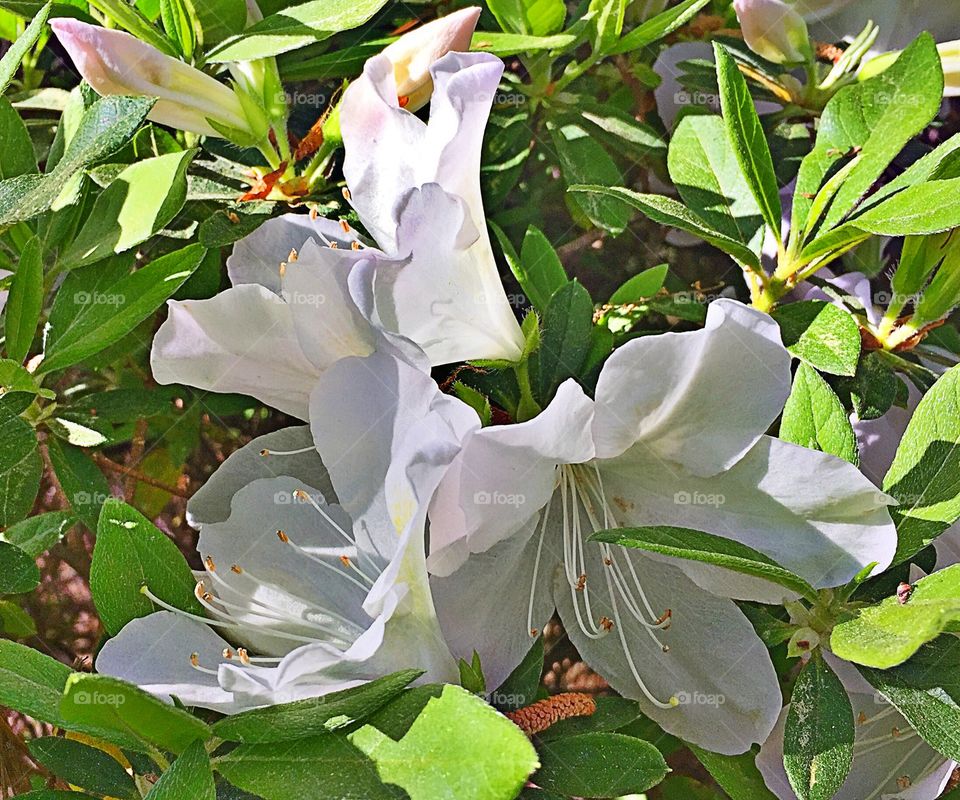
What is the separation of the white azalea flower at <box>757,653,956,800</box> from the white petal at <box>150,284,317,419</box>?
1.69 feet

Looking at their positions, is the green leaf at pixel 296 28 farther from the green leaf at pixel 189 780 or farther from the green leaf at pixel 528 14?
the green leaf at pixel 189 780

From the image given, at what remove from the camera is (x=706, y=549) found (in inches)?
26.3

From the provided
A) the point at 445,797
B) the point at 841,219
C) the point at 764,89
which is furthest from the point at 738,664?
the point at 764,89

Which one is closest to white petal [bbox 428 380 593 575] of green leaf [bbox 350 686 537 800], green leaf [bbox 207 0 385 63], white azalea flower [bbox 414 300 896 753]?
white azalea flower [bbox 414 300 896 753]

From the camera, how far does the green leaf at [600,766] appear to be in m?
0.73

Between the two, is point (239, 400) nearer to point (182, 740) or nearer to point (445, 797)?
point (182, 740)

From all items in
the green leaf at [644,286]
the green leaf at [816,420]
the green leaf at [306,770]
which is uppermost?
the green leaf at [816,420]

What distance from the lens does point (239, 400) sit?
1.16 meters

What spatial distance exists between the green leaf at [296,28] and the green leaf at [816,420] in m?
0.50

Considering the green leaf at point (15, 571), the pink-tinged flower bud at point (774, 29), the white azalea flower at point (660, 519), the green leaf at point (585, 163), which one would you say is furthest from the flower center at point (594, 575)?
the pink-tinged flower bud at point (774, 29)

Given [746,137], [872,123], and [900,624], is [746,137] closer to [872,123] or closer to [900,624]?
[872,123]

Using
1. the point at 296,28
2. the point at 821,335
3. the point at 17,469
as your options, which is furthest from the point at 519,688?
the point at 296,28

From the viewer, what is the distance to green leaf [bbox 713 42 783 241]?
869mm

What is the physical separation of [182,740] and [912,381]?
0.78 meters
